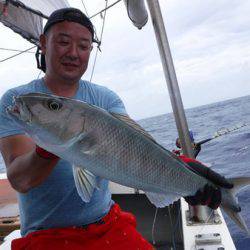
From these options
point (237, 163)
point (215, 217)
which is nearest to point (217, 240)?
point (215, 217)

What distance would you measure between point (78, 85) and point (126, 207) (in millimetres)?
3892

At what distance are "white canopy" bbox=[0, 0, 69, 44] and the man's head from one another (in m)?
3.53

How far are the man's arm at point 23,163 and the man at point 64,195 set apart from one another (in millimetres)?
23

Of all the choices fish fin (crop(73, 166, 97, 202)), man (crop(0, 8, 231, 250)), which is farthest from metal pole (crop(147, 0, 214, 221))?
fish fin (crop(73, 166, 97, 202))

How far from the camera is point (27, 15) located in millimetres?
7688

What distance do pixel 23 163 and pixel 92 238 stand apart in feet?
3.50

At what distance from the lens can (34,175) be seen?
254cm

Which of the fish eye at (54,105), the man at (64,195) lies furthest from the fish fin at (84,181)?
the man at (64,195)

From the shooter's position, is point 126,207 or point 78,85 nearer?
point 78,85

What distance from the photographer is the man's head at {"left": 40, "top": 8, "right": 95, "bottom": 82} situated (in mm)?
3246

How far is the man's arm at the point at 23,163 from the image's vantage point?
248 centimetres

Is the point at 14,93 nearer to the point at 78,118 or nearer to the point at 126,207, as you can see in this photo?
the point at 78,118

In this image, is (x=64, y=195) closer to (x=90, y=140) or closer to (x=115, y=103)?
(x=115, y=103)

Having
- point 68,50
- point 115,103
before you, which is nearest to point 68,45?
point 68,50
